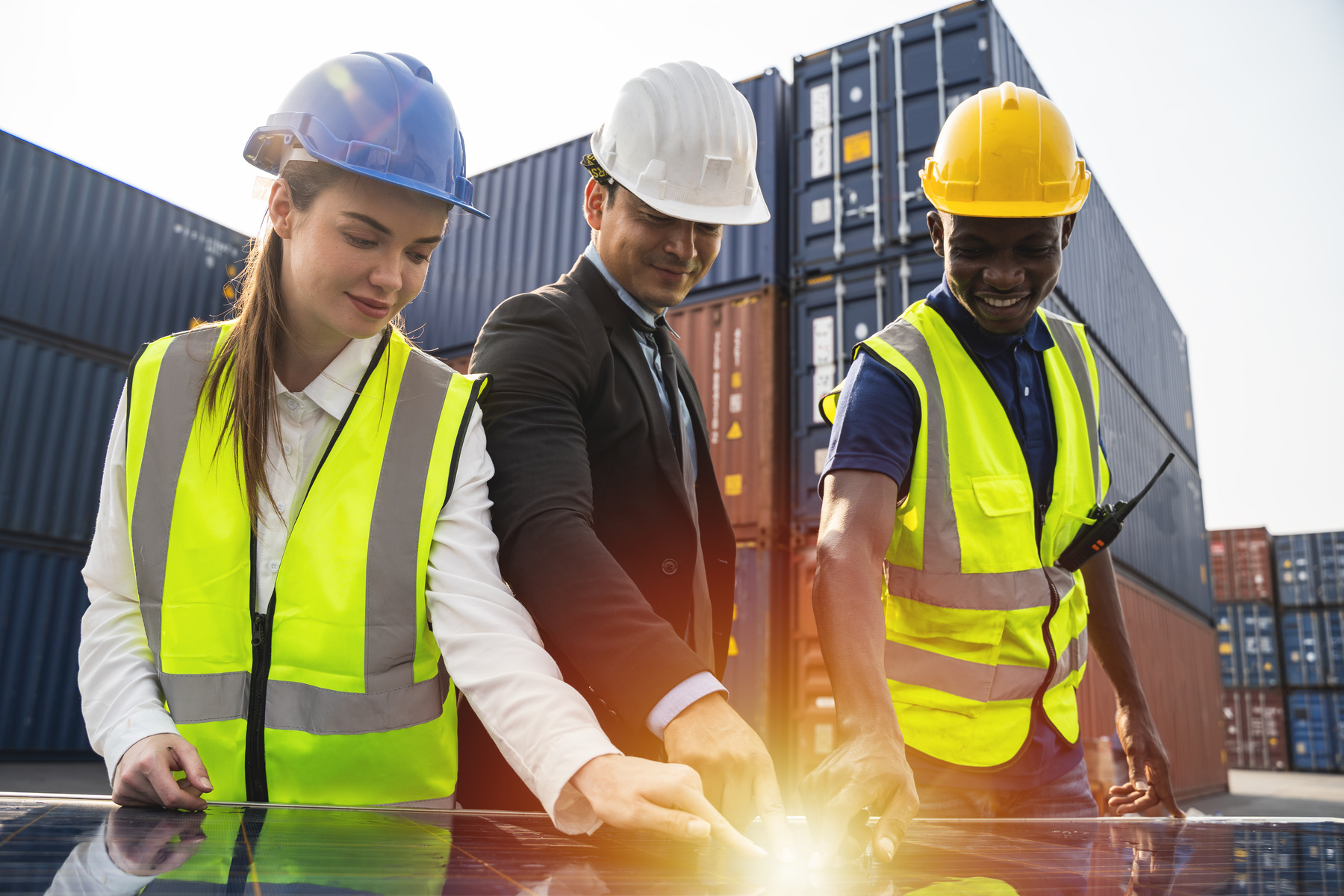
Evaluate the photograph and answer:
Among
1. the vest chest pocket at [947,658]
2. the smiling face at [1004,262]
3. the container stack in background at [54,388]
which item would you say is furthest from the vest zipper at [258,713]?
the container stack in background at [54,388]

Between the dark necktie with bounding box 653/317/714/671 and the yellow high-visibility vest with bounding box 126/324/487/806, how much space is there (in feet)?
1.62

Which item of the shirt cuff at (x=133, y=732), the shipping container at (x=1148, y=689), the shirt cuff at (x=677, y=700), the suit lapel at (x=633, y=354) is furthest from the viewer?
the shipping container at (x=1148, y=689)

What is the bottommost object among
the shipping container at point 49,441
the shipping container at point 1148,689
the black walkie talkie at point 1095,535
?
the shipping container at point 1148,689

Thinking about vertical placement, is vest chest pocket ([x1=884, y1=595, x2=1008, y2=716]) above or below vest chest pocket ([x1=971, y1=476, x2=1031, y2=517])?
below

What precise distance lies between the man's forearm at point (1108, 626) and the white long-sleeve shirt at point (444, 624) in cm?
158

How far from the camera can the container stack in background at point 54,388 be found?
9812 mm

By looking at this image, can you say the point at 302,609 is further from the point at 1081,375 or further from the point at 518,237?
the point at 518,237

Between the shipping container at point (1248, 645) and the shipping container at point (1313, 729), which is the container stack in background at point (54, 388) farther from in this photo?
the shipping container at point (1313, 729)

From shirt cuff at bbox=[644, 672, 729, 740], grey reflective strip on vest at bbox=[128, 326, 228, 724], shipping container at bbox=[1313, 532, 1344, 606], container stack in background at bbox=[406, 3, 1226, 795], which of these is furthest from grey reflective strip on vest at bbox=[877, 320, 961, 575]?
shipping container at bbox=[1313, 532, 1344, 606]

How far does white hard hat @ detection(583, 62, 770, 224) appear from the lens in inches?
72.8

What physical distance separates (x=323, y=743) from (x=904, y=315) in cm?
155

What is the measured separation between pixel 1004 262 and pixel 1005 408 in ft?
1.08

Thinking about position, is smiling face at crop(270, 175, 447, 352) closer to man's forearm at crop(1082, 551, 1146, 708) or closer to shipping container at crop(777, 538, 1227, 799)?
shipping container at crop(777, 538, 1227, 799)

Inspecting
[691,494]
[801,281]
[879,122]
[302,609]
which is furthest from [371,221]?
[879,122]
